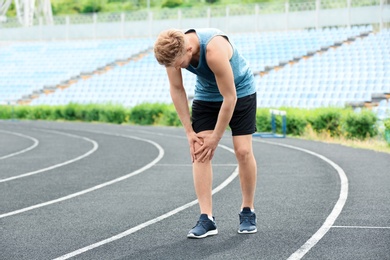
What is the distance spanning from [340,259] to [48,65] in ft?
134

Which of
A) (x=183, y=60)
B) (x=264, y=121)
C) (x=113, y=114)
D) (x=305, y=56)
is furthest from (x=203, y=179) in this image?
(x=305, y=56)

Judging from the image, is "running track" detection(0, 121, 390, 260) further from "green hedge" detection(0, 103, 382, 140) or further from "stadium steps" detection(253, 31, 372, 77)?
"stadium steps" detection(253, 31, 372, 77)

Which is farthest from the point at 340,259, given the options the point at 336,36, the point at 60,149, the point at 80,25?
the point at 80,25

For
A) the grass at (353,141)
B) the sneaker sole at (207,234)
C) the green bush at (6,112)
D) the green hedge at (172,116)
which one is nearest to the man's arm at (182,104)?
the sneaker sole at (207,234)

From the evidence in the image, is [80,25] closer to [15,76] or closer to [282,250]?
[15,76]

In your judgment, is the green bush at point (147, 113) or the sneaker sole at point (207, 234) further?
the green bush at point (147, 113)

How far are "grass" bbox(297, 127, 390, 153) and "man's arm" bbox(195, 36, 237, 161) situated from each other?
10750 millimetres

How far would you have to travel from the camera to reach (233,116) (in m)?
6.99

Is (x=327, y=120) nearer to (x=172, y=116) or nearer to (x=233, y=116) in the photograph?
(x=172, y=116)

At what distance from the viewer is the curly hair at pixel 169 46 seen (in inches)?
240

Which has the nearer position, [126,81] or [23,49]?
[126,81]

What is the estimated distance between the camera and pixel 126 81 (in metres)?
39.6

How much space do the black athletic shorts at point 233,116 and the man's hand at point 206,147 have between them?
0.31 feet

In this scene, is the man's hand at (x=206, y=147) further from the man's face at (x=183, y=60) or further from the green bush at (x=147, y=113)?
the green bush at (x=147, y=113)
